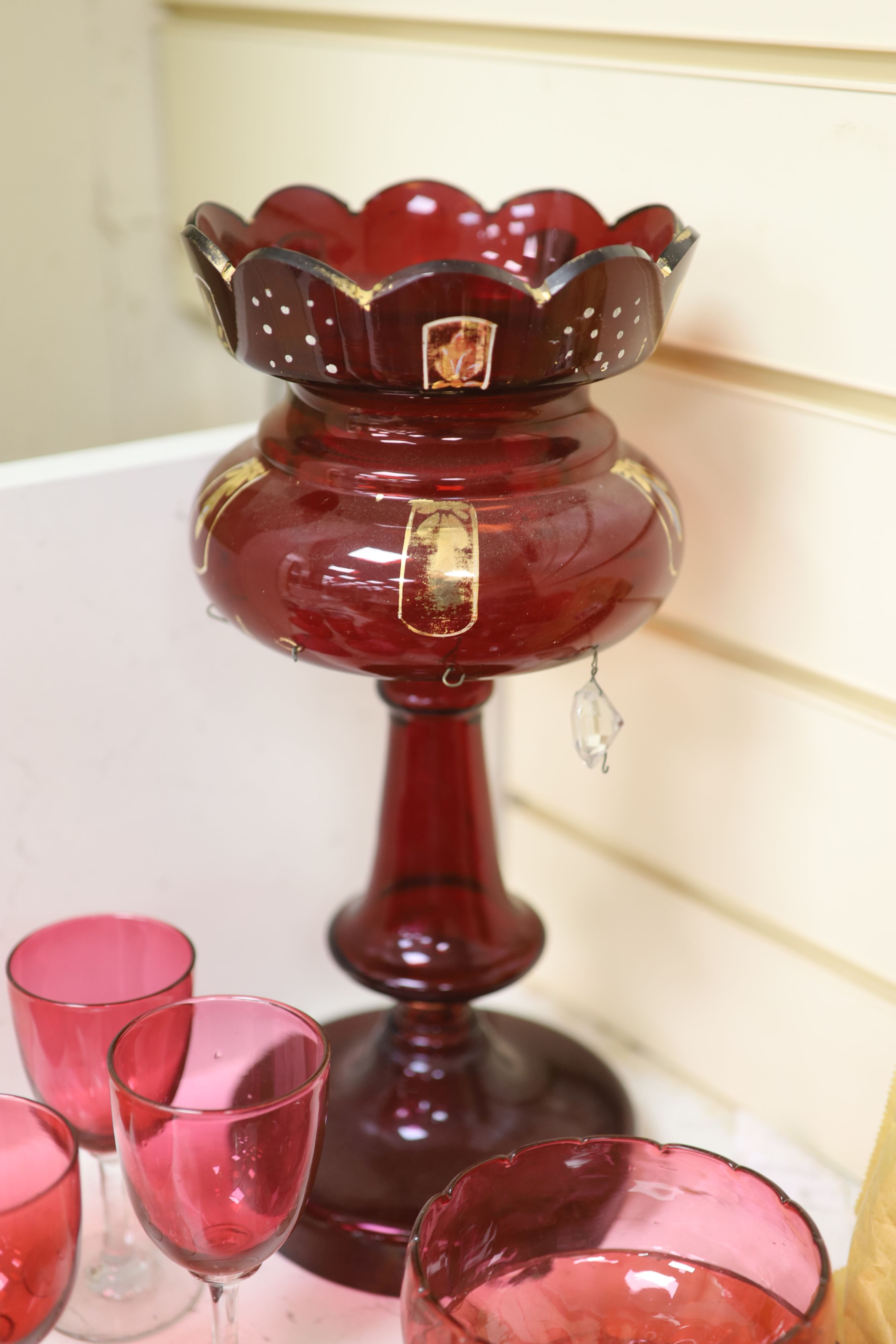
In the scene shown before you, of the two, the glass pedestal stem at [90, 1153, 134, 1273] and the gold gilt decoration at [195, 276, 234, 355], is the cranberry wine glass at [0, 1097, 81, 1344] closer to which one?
the glass pedestal stem at [90, 1153, 134, 1273]

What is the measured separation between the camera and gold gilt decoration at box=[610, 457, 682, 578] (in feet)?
2.31

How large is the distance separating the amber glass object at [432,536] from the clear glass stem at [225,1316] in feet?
0.42

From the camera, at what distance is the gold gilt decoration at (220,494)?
0.70 metres

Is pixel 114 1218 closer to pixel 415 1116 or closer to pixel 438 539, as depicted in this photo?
pixel 415 1116

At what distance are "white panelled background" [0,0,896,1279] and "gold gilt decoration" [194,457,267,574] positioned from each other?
13 cm

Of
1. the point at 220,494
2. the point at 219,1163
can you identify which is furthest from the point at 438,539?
the point at 219,1163

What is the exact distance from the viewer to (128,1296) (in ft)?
2.52

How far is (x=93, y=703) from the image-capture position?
0.86 m

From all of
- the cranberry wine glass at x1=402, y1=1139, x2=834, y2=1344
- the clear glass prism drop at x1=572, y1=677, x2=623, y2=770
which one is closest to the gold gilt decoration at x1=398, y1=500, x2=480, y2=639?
the clear glass prism drop at x1=572, y1=677, x2=623, y2=770

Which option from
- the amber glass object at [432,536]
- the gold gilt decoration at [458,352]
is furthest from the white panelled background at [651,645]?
the gold gilt decoration at [458,352]

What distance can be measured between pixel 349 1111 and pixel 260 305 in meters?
0.50

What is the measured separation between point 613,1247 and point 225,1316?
20 centimetres

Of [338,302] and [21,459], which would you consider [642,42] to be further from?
[21,459]

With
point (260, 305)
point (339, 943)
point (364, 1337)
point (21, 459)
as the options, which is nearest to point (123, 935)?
point (339, 943)
